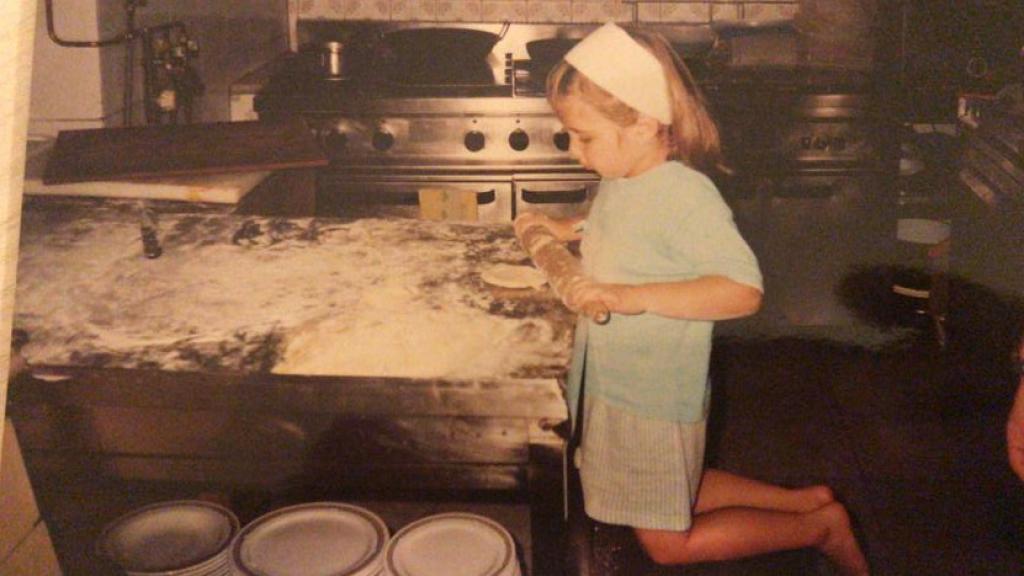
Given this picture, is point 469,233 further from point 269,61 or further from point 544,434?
point 269,61

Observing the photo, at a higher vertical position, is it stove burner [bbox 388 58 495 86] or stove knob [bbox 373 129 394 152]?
stove burner [bbox 388 58 495 86]

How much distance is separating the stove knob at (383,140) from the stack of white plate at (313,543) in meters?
1.11

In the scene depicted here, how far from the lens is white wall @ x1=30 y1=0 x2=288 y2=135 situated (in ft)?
3.90

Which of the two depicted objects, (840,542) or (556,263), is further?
(840,542)

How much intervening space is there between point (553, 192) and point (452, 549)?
3.68 feet

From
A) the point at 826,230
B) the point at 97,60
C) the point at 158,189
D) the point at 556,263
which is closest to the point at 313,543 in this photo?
the point at 556,263

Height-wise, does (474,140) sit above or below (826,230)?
above

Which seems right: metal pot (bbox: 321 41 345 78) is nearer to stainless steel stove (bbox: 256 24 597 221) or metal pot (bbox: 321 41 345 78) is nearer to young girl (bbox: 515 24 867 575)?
stainless steel stove (bbox: 256 24 597 221)

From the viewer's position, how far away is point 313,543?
775 mm

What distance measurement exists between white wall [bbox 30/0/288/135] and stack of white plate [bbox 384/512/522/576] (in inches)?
33.3

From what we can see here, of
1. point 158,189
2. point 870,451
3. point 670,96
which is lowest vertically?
point 870,451

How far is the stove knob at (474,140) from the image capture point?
5.78 feet

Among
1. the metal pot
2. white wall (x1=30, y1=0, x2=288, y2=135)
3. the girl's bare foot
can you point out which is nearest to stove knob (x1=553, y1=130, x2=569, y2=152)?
the metal pot

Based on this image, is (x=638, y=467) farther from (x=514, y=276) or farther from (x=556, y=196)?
(x=556, y=196)
